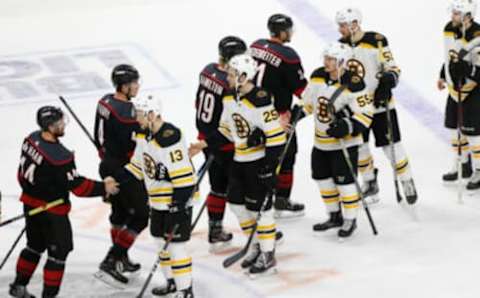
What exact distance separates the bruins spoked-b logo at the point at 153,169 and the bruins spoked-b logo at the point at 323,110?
1.27m

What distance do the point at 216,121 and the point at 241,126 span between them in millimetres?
460

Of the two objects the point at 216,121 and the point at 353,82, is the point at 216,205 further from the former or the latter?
the point at 353,82

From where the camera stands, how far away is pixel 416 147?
367 inches

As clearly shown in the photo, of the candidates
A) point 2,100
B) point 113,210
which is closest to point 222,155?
point 113,210

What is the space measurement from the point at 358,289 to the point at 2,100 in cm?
388

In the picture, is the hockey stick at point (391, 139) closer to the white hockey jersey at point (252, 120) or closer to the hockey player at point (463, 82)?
the hockey player at point (463, 82)

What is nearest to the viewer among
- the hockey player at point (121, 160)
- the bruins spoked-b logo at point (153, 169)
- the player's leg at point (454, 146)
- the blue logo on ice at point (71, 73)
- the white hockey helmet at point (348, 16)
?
the bruins spoked-b logo at point (153, 169)

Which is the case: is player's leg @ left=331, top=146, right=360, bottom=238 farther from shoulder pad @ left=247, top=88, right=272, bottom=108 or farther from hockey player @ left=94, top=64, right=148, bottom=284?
hockey player @ left=94, top=64, right=148, bottom=284

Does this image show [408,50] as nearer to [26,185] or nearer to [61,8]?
[61,8]

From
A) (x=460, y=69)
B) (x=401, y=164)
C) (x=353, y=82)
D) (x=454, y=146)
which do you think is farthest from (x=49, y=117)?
(x=454, y=146)

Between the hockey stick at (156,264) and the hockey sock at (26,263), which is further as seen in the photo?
the hockey sock at (26,263)

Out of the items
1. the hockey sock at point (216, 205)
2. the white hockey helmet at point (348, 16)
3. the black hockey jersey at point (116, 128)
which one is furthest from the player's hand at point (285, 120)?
the black hockey jersey at point (116, 128)

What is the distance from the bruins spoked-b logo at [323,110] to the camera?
7.63 m

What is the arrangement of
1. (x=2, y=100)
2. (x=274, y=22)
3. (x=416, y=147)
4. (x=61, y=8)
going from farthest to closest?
(x=61, y=8), (x=2, y=100), (x=416, y=147), (x=274, y=22)
